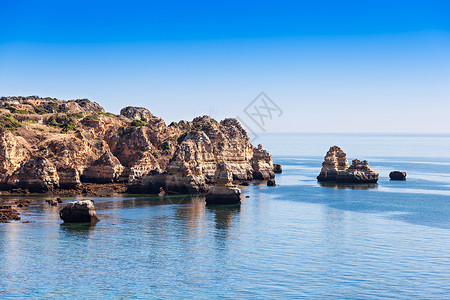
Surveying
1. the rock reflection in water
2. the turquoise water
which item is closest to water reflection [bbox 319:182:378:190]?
the rock reflection in water

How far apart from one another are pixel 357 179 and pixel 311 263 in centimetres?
9496

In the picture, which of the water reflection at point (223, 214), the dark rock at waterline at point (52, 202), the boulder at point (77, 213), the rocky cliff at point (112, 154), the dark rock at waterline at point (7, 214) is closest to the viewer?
the boulder at point (77, 213)

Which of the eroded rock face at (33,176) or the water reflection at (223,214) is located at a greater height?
the eroded rock face at (33,176)

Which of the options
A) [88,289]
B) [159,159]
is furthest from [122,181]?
[88,289]

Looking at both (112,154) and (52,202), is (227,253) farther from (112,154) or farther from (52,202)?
(112,154)

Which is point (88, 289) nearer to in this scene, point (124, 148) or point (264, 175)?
point (124, 148)

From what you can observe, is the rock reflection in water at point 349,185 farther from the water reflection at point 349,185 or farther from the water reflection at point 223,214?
the water reflection at point 223,214

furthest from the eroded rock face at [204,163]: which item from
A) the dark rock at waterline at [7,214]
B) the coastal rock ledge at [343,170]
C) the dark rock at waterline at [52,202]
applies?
the dark rock at waterline at [7,214]


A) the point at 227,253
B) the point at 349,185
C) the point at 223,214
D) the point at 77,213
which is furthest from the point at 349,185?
the point at 227,253

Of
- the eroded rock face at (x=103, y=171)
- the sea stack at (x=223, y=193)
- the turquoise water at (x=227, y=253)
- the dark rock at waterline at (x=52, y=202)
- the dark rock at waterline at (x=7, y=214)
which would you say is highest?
the eroded rock face at (x=103, y=171)

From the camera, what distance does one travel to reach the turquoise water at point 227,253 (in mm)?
38812

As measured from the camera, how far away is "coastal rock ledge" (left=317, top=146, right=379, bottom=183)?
452 feet

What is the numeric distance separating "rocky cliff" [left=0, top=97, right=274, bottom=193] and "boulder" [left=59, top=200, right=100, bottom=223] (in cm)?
3379

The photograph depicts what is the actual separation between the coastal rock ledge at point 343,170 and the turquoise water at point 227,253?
52693mm
